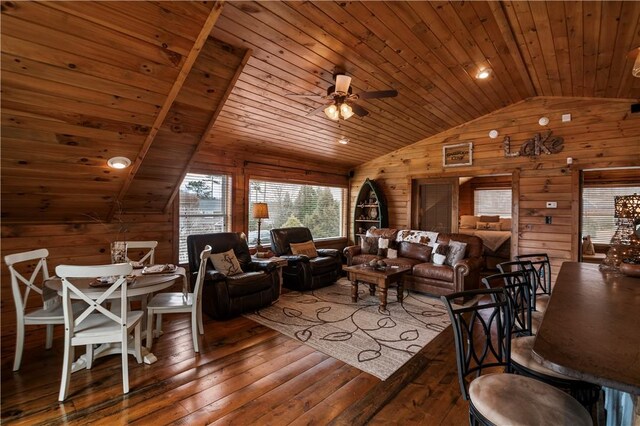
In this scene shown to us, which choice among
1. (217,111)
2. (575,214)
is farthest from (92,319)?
(575,214)

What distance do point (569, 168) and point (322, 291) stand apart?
4354 millimetres

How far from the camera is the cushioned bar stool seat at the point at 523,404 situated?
1176 millimetres

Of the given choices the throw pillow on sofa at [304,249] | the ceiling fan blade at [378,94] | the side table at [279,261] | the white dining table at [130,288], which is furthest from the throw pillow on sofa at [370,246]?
the white dining table at [130,288]

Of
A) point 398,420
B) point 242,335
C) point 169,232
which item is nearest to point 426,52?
point 398,420

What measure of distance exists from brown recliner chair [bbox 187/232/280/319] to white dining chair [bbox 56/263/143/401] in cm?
128

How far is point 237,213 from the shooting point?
5.29 m

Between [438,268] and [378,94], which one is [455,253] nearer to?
[438,268]

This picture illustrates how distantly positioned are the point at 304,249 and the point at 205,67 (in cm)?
341

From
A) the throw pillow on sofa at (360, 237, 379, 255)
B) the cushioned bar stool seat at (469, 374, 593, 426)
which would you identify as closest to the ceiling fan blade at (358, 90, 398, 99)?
the cushioned bar stool seat at (469, 374, 593, 426)

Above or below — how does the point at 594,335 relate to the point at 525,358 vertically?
above

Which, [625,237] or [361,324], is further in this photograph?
[361,324]

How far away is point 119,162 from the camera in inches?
118

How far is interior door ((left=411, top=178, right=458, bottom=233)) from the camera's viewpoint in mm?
6070

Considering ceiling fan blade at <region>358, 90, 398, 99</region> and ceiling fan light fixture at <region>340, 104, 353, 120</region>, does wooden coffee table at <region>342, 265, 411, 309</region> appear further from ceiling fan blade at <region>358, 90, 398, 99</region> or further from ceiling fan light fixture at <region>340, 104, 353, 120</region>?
ceiling fan blade at <region>358, 90, 398, 99</region>
